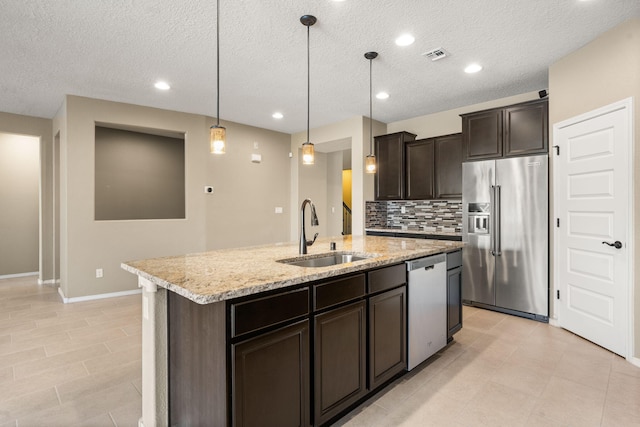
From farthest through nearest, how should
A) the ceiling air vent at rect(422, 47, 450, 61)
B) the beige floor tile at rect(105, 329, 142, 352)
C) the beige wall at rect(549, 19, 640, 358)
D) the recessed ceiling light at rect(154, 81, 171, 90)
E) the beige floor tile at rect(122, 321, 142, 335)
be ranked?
the recessed ceiling light at rect(154, 81, 171, 90) < the beige floor tile at rect(122, 321, 142, 335) < the ceiling air vent at rect(422, 47, 450, 61) < the beige floor tile at rect(105, 329, 142, 352) < the beige wall at rect(549, 19, 640, 358)

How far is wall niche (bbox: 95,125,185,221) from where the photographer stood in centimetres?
581

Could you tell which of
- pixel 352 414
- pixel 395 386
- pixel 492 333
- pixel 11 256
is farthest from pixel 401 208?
pixel 11 256

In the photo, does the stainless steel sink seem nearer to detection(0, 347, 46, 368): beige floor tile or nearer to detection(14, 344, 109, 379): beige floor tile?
detection(14, 344, 109, 379): beige floor tile

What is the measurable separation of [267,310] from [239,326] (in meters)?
0.15

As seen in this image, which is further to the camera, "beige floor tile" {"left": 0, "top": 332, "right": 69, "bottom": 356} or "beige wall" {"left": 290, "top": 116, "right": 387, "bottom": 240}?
"beige wall" {"left": 290, "top": 116, "right": 387, "bottom": 240}

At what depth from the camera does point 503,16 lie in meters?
2.62

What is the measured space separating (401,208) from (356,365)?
4.03m

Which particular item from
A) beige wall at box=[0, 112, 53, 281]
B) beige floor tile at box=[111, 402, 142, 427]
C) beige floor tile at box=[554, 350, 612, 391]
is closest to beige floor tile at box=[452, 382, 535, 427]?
beige floor tile at box=[554, 350, 612, 391]

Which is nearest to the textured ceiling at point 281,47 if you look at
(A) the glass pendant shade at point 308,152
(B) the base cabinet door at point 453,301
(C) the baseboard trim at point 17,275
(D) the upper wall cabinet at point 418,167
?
(D) the upper wall cabinet at point 418,167

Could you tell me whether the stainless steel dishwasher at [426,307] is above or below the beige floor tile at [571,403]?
above

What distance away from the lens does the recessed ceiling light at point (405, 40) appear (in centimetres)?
290

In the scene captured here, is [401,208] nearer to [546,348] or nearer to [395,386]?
Result: [546,348]

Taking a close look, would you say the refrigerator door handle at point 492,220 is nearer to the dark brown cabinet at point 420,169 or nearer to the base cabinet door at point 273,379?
the dark brown cabinet at point 420,169

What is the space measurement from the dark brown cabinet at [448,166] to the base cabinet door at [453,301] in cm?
189
